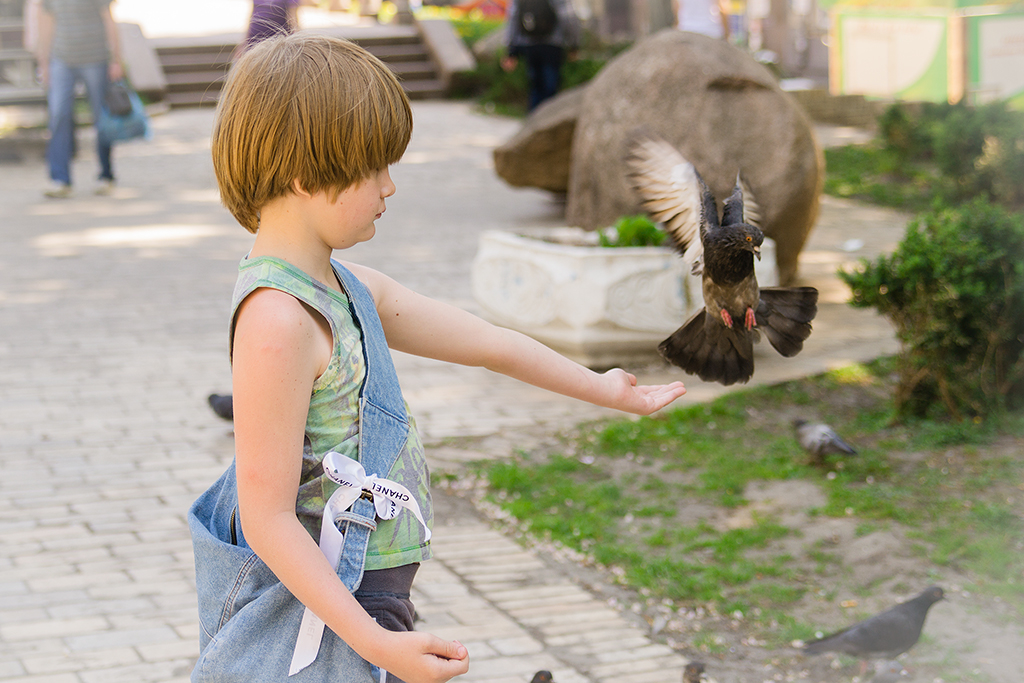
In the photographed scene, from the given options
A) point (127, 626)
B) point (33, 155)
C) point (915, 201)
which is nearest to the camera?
point (127, 626)

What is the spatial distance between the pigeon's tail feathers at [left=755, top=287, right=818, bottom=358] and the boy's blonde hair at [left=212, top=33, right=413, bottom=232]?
1363 mm

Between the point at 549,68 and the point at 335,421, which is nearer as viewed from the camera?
the point at 335,421

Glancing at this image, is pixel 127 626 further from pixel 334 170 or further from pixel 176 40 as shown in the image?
pixel 176 40

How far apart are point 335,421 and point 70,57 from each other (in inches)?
442

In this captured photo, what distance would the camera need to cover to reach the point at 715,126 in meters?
8.16

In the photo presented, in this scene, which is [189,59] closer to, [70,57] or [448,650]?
[70,57]

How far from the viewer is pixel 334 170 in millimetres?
1638

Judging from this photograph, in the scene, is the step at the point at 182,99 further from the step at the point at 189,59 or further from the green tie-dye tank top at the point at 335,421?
the green tie-dye tank top at the point at 335,421

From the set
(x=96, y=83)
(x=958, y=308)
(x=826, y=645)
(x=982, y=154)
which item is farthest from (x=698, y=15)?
(x=826, y=645)

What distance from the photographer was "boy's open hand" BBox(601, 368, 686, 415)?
6.76ft

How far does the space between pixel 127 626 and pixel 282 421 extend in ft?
8.56

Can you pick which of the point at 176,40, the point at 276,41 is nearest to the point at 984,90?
the point at 276,41

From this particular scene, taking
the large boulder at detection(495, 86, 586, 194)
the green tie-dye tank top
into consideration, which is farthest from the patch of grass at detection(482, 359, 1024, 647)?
the large boulder at detection(495, 86, 586, 194)

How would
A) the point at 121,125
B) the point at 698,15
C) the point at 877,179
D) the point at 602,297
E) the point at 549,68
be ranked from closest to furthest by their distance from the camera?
the point at 602,297 < the point at 121,125 < the point at 698,15 < the point at 877,179 < the point at 549,68
